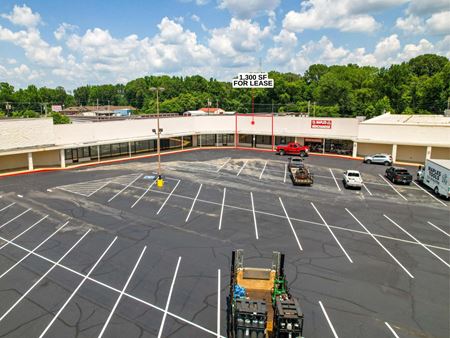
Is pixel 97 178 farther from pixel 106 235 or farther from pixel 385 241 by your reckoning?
pixel 385 241

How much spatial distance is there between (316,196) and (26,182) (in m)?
29.1

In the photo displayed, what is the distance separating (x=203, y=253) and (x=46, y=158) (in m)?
31.0

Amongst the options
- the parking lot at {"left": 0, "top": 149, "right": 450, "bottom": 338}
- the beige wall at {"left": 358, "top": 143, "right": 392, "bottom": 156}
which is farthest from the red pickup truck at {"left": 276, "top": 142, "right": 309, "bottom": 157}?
the parking lot at {"left": 0, "top": 149, "right": 450, "bottom": 338}

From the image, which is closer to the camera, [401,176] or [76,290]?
[76,290]

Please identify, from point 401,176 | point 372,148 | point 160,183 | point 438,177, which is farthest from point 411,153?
point 160,183

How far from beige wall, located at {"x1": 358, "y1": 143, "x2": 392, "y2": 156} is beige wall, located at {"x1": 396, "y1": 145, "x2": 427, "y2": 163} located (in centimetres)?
134

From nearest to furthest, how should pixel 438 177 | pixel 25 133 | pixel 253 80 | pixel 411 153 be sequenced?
pixel 438 177 → pixel 25 133 → pixel 411 153 → pixel 253 80

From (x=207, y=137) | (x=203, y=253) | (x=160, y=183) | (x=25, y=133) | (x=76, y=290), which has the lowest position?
(x=76, y=290)

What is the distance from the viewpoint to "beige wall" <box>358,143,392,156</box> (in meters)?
47.4

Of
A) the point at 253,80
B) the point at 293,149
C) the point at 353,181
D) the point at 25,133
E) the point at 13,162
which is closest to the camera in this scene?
the point at 353,181

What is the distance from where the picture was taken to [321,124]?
51250mm

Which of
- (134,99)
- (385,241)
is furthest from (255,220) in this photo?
(134,99)

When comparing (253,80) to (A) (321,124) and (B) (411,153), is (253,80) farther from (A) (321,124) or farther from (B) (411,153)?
(B) (411,153)

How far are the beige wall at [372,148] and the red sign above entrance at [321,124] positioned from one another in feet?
17.4
